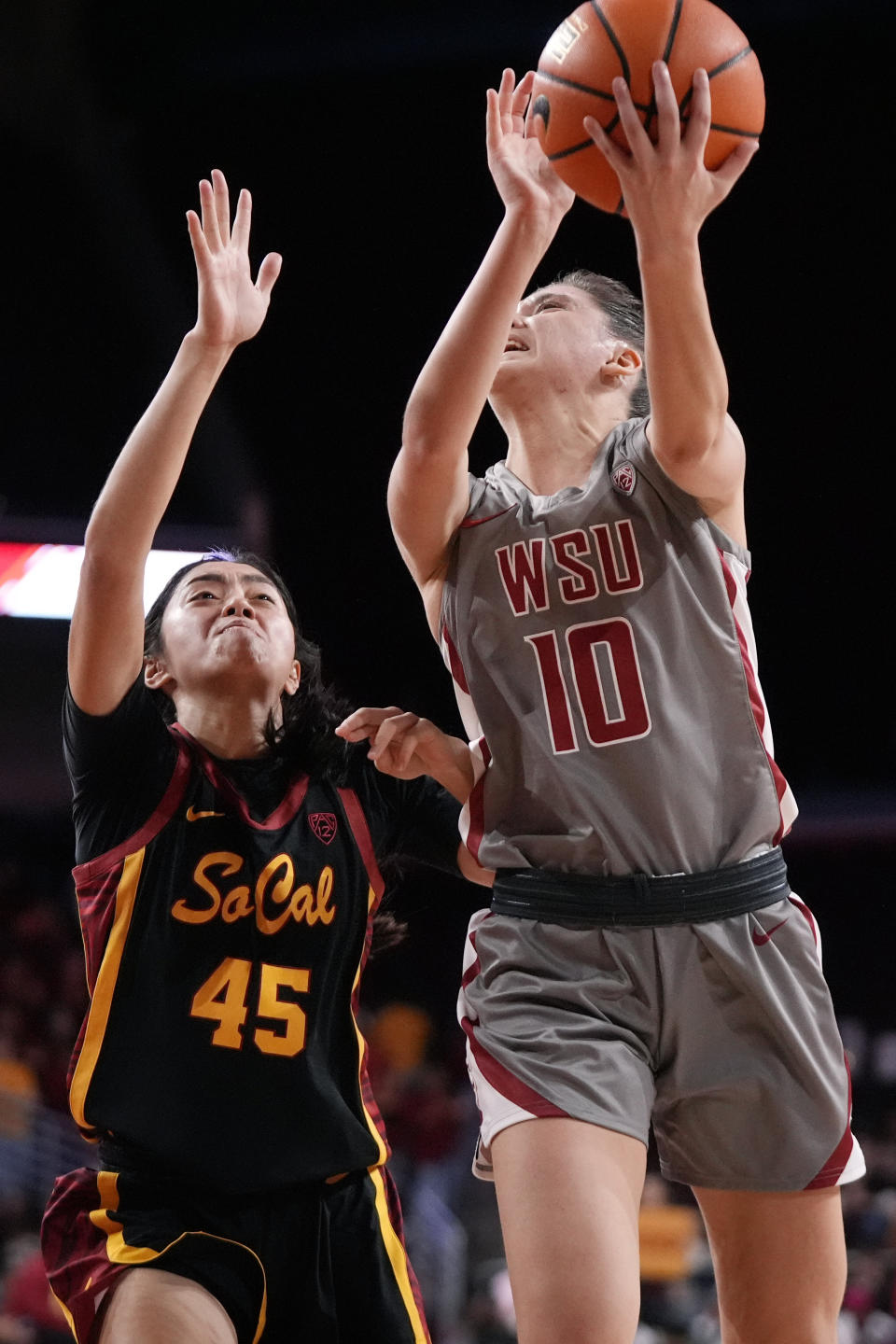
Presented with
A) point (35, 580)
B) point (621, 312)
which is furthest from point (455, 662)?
point (35, 580)

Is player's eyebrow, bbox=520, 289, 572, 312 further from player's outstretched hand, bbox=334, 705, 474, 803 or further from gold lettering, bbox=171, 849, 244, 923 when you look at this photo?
gold lettering, bbox=171, 849, 244, 923

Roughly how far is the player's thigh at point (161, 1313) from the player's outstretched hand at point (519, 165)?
7.08 feet

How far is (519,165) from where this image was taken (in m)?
2.90

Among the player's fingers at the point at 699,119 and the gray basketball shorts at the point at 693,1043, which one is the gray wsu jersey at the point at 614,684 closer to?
the gray basketball shorts at the point at 693,1043

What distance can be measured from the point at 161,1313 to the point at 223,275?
215 centimetres

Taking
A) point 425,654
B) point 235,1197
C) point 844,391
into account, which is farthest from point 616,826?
point 425,654

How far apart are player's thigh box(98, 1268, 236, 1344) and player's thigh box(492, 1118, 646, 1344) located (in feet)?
2.08

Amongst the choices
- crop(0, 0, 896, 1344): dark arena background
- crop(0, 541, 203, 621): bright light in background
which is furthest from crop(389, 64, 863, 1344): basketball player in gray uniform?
crop(0, 541, 203, 621): bright light in background

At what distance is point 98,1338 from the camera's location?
271 cm

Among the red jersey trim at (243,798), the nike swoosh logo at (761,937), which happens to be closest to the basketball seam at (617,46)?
the nike swoosh logo at (761,937)

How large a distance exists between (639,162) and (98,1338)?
7.73 feet

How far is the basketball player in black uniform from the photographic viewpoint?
2824mm

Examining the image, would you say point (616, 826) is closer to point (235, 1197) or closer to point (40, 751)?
point (235, 1197)

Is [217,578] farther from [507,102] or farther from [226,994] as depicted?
[507,102]
